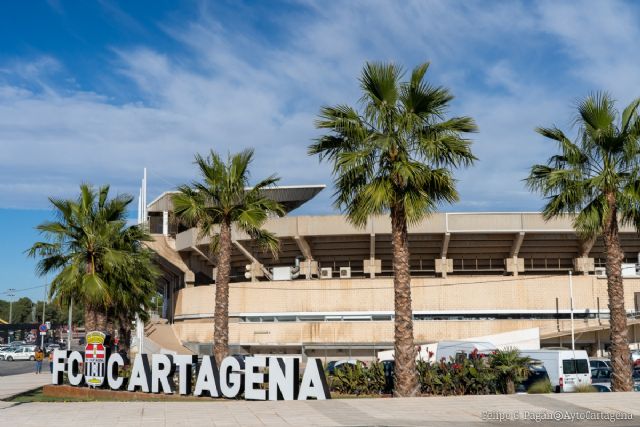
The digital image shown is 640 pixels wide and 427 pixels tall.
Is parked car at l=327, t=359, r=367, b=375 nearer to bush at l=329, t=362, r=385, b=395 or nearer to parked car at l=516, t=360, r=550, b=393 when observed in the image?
bush at l=329, t=362, r=385, b=395

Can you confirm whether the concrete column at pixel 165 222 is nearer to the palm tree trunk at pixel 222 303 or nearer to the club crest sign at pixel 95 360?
the palm tree trunk at pixel 222 303

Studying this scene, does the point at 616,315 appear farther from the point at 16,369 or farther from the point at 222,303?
the point at 16,369

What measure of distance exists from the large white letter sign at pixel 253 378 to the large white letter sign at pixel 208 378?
1.21m

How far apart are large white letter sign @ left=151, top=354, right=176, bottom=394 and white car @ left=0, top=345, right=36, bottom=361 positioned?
58987 mm

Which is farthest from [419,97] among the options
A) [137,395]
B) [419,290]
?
[419,290]

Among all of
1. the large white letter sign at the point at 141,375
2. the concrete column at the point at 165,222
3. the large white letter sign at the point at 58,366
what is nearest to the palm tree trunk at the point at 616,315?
the large white letter sign at the point at 141,375

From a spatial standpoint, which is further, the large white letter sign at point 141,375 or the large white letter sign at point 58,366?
the large white letter sign at point 58,366

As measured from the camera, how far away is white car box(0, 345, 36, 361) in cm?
7638

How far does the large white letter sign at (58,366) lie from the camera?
28047 millimetres

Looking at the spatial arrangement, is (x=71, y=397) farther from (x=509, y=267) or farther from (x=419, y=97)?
(x=509, y=267)

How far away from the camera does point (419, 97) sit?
22719mm

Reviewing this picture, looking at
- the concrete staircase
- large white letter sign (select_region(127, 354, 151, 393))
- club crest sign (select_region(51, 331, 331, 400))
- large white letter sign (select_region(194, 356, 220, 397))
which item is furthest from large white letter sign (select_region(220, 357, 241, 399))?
the concrete staircase

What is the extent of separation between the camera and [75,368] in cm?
2728

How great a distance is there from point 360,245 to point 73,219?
1052 inches
